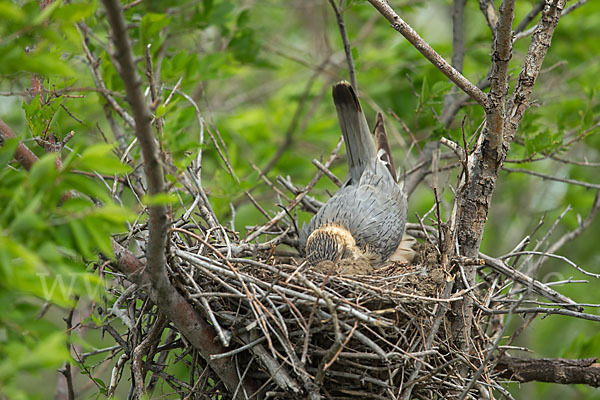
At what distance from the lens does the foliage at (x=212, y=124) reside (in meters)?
1.66

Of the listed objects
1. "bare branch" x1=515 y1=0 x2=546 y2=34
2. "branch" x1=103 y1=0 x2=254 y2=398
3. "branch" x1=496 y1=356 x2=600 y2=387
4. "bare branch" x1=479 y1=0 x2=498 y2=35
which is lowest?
"branch" x1=496 y1=356 x2=600 y2=387

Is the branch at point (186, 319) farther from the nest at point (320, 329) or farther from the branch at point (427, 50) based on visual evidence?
the branch at point (427, 50)

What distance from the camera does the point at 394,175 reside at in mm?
5062

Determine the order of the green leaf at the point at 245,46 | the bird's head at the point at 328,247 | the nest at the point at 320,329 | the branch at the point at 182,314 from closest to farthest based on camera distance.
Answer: the branch at the point at 182,314
the nest at the point at 320,329
the bird's head at the point at 328,247
the green leaf at the point at 245,46

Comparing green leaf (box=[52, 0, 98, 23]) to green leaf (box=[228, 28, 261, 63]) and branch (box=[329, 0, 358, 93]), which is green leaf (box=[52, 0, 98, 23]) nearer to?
branch (box=[329, 0, 358, 93])

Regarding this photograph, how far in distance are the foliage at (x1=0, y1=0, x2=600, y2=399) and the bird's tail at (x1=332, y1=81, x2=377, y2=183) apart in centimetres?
29

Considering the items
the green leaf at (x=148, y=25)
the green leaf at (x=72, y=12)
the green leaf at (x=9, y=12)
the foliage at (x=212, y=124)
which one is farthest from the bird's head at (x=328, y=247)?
the green leaf at (x=9, y=12)

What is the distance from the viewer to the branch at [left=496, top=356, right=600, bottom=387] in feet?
12.1

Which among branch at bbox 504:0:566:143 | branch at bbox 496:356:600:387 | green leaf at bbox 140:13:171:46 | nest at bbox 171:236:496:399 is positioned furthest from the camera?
branch at bbox 496:356:600:387

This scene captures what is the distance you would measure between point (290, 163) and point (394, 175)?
5.63ft

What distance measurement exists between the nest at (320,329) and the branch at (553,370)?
682mm

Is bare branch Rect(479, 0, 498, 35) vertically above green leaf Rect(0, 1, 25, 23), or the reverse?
bare branch Rect(479, 0, 498, 35)

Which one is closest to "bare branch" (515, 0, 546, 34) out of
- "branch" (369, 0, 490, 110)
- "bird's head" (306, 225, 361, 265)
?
"branch" (369, 0, 490, 110)

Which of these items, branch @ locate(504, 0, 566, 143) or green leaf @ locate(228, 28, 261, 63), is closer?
branch @ locate(504, 0, 566, 143)
